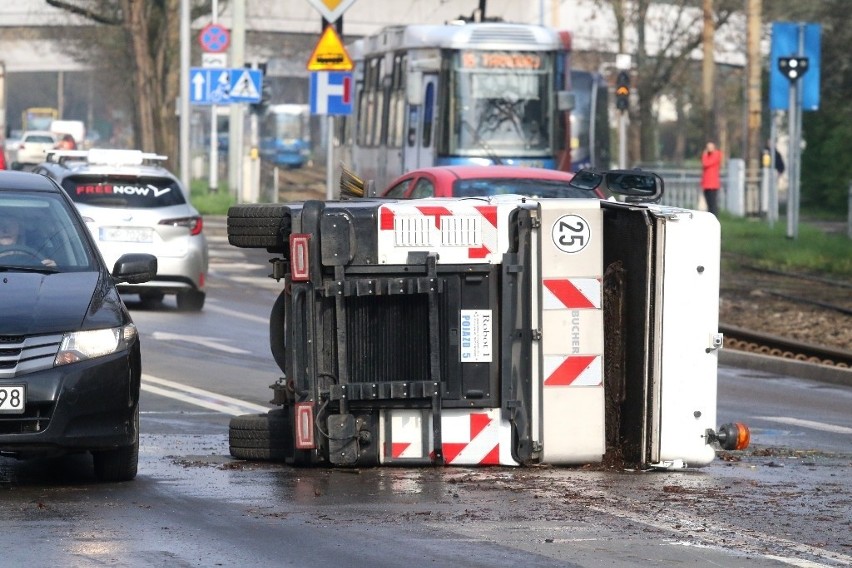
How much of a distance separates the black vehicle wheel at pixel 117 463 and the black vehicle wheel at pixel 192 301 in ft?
36.2

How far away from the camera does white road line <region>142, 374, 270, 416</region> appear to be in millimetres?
11961

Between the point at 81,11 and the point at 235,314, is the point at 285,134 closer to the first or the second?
the point at 81,11

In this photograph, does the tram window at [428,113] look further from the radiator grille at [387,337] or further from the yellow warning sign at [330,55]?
the radiator grille at [387,337]

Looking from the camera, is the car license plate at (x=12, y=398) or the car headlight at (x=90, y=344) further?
the car headlight at (x=90, y=344)

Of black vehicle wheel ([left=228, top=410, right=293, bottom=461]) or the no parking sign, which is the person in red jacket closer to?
the no parking sign

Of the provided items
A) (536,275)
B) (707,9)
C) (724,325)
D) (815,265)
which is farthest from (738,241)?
(536,275)

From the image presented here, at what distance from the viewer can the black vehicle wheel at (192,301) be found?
1983 centimetres

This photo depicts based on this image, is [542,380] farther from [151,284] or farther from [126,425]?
[151,284]

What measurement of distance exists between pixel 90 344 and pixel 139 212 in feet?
35.5

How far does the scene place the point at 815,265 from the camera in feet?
87.2

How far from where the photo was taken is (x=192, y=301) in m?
→ 20.0

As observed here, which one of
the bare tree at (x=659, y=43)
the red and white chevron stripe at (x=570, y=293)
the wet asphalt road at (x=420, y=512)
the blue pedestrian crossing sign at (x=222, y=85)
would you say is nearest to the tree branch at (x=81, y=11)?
the blue pedestrian crossing sign at (x=222, y=85)

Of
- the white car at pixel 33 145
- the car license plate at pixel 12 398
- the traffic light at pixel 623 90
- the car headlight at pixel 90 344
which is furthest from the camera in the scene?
the white car at pixel 33 145

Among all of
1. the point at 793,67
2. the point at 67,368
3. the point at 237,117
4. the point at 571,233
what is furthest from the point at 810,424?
the point at 237,117
